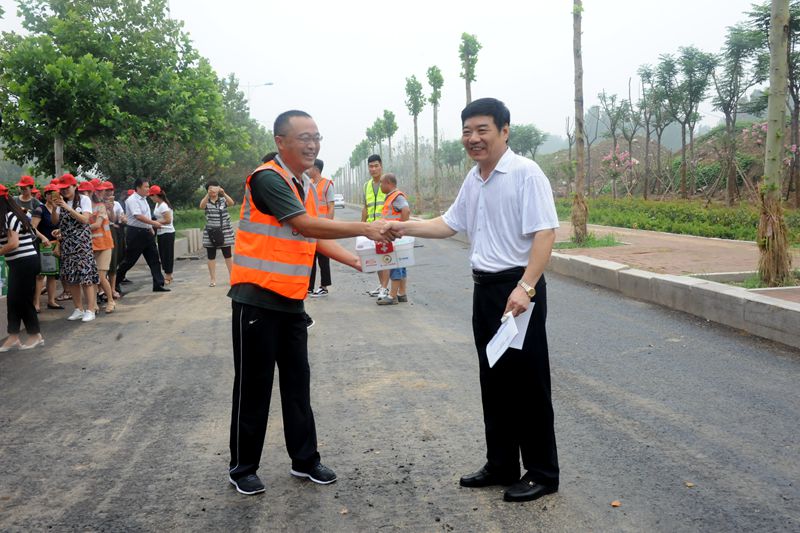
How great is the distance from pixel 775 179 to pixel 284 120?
771 cm

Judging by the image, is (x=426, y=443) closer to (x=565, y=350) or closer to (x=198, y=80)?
(x=565, y=350)

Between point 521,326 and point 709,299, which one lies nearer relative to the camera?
point 521,326

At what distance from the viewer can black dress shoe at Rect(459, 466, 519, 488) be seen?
388 cm

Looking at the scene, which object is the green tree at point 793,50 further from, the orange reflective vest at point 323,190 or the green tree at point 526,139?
the green tree at point 526,139

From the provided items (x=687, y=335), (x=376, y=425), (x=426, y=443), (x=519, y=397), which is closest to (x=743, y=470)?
(x=519, y=397)

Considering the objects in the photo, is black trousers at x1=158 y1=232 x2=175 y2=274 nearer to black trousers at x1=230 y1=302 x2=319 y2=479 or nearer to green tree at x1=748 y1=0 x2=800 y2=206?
black trousers at x1=230 y1=302 x2=319 y2=479

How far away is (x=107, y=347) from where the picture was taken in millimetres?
7930

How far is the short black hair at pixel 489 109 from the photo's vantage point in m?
3.68

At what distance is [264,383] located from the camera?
12.9 ft

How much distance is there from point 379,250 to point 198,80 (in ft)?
95.0

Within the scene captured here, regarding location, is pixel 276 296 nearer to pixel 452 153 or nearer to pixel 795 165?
pixel 795 165

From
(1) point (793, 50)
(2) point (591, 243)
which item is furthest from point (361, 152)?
(2) point (591, 243)

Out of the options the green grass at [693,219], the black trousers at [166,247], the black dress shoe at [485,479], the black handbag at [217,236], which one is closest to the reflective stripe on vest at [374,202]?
the black handbag at [217,236]

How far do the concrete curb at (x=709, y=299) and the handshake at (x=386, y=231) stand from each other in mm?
4653
